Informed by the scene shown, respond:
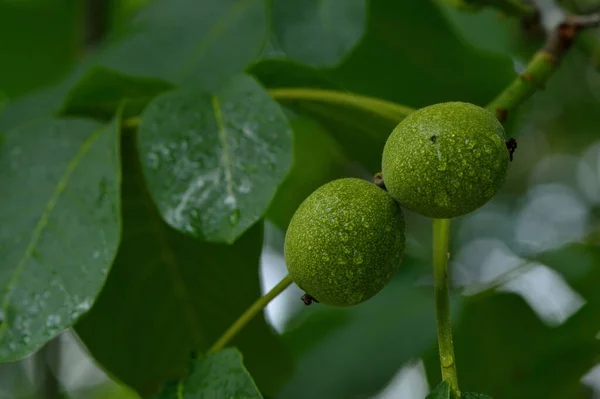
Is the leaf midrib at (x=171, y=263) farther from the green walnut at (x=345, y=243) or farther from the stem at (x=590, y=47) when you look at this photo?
the stem at (x=590, y=47)

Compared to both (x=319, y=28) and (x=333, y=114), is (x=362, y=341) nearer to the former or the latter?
(x=333, y=114)

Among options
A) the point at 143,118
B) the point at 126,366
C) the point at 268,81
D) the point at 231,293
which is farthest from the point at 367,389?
the point at 143,118

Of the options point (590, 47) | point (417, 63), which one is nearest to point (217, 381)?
point (417, 63)

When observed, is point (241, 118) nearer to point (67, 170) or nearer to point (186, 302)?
point (67, 170)

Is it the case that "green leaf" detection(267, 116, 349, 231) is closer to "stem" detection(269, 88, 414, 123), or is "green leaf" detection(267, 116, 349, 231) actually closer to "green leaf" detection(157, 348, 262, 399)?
"stem" detection(269, 88, 414, 123)

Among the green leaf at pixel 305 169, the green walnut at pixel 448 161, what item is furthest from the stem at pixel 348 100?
the green leaf at pixel 305 169

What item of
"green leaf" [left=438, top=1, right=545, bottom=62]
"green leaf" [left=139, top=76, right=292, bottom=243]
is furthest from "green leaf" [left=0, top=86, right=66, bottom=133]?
"green leaf" [left=438, top=1, right=545, bottom=62]
